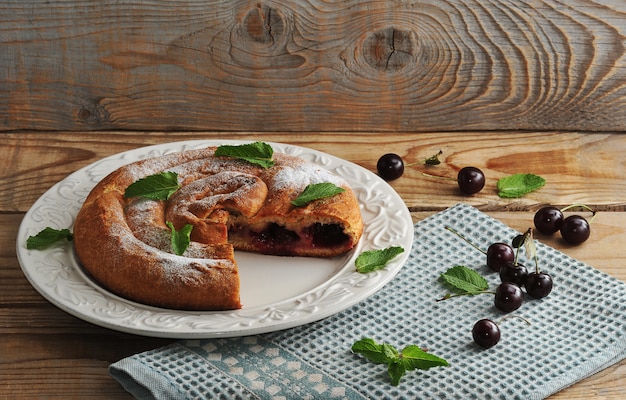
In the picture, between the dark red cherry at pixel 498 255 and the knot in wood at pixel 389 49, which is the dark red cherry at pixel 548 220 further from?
the knot in wood at pixel 389 49

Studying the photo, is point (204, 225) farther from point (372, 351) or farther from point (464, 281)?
point (464, 281)

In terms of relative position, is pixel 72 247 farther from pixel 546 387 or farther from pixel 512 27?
pixel 512 27

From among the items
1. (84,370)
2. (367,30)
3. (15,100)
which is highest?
(367,30)

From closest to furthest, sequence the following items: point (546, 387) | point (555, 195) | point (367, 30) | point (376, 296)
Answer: point (546, 387)
point (376, 296)
point (555, 195)
point (367, 30)

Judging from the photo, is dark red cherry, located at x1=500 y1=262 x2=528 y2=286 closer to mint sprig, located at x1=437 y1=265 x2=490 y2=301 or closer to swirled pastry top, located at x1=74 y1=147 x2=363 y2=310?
mint sprig, located at x1=437 y1=265 x2=490 y2=301

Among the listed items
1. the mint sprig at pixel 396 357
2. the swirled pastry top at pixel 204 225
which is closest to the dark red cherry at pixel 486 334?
the mint sprig at pixel 396 357

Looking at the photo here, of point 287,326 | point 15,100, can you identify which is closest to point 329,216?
point 287,326
